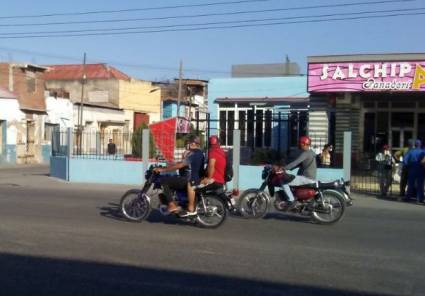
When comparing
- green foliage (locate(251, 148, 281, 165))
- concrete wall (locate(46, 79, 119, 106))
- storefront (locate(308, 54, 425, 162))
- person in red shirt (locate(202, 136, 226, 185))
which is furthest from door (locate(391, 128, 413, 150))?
concrete wall (locate(46, 79, 119, 106))

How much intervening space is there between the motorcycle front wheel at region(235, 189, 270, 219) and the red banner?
1015 cm

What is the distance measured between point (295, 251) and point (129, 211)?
3.95m

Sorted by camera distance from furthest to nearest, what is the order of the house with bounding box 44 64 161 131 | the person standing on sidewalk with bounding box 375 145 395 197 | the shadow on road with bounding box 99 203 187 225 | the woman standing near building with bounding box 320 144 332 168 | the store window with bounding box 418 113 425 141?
the house with bounding box 44 64 161 131
the store window with bounding box 418 113 425 141
the woman standing near building with bounding box 320 144 332 168
the person standing on sidewalk with bounding box 375 145 395 197
the shadow on road with bounding box 99 203 187 225

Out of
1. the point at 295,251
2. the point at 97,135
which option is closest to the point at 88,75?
the point at 97,135

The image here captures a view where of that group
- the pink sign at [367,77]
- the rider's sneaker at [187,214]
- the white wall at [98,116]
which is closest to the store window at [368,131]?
the pink sign at [367,77]

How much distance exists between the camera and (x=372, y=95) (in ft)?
85.6

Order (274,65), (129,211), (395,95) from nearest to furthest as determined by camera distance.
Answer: (129,211) < (395,95) < (274,65)

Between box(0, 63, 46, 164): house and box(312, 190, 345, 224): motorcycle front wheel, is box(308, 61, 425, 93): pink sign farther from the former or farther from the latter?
box(0, 63, 46, 164): house

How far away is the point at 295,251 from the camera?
933cm

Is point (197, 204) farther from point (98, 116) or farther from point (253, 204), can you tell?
point (98, 116)

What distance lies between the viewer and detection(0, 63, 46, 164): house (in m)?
40.4

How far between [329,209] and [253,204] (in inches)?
59.7

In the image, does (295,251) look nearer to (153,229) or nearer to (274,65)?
(153,229)

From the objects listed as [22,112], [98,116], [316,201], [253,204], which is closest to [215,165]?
[253,204]
